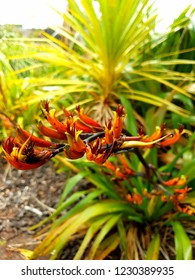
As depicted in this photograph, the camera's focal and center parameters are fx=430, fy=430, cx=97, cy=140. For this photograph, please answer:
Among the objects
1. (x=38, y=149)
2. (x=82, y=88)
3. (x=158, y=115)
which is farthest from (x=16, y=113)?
(x=38, y=149)

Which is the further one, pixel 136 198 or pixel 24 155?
pixel 136 198

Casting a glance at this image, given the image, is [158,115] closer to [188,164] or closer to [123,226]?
[188,164]

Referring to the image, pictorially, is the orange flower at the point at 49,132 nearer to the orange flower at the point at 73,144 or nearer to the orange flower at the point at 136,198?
the orange flower at the point at 73,144

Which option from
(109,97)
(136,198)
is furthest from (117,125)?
(109,97)

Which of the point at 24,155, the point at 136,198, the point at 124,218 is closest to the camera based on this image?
the point at 24,155

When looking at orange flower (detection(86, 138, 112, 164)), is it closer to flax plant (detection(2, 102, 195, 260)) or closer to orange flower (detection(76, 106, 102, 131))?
orange flower (detection(76, 106, 102, 131))

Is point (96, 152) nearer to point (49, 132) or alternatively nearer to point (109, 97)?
point (49, 132)
